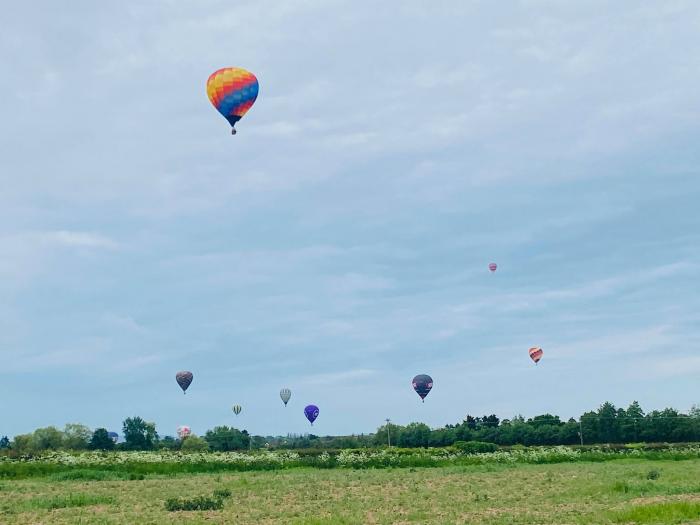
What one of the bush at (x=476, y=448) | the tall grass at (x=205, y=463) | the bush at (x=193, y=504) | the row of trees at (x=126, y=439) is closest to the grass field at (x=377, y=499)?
the bush at (x=193, y=504)

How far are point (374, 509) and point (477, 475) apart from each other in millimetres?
19813

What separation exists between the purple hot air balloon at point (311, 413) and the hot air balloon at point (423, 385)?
1865cm

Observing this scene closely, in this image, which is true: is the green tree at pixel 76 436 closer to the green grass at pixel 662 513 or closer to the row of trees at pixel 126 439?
the row of trees at pixel 126 439

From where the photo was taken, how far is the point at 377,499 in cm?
3222

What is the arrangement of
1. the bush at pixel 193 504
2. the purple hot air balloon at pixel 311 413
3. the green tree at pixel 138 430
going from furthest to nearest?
the green tree at pixel 138 430, the purple hot air balloon at pixel 311 413, the bush at pixel 193 504

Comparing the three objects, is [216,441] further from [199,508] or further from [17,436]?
[199,508]

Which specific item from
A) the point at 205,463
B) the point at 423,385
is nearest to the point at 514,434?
the point at 423,385

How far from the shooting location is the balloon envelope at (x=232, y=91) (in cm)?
6056

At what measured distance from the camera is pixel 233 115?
61.5m

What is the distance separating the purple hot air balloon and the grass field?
74.1m

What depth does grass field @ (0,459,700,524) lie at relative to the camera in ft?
84.8

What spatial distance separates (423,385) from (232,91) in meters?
58.3

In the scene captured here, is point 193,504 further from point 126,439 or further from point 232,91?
point 126,439

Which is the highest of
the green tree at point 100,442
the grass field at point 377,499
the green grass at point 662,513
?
the green tree at point 100,442
